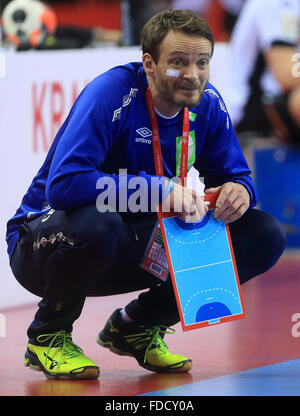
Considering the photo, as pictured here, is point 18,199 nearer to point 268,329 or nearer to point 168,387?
point 268,329

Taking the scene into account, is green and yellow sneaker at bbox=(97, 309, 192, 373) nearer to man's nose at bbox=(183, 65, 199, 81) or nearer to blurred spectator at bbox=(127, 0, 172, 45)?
man's nose at bbox=(183, 65, 199, 81)

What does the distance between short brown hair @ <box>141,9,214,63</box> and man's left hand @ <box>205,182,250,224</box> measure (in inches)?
15.7

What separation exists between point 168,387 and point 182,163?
2.07 ft

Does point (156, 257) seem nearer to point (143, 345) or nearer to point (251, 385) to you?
point (143, 345)

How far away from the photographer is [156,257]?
2.49m

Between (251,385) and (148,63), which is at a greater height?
(148,63)

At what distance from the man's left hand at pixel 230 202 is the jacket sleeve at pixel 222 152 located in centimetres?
8

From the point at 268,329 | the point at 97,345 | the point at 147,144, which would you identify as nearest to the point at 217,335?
the point at 268,329

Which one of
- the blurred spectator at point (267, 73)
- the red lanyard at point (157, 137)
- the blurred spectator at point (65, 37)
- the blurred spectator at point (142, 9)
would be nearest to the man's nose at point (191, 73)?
the red lanyard at point (157, 137)

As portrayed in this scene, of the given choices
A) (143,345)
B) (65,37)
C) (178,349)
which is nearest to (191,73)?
(143,345)

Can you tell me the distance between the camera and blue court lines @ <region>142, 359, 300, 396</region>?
2230 mm

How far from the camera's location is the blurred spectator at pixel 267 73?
19.6 ft

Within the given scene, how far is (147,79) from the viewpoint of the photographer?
251cm

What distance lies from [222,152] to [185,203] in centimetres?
35
